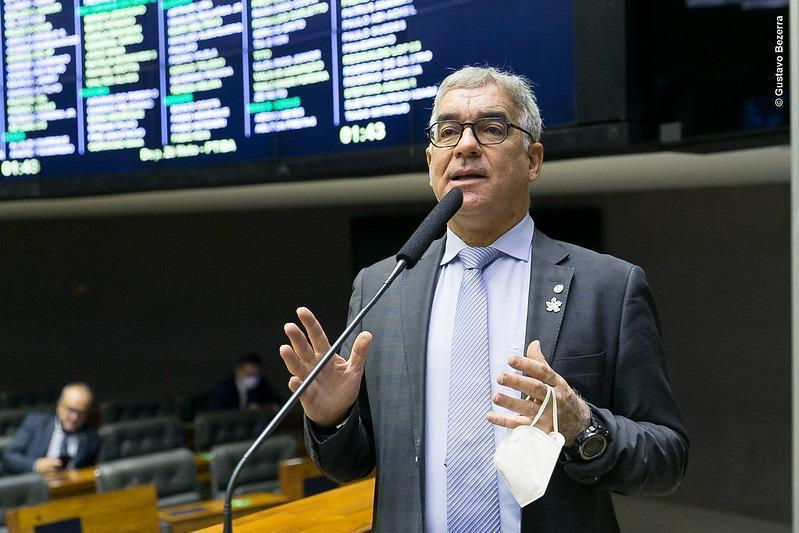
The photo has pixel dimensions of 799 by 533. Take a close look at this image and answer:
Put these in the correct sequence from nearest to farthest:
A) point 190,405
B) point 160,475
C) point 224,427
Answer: point 160,475
point 224,427
point 190,405

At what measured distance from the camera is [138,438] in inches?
271

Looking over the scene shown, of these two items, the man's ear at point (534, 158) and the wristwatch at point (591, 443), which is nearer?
the wristwatch at point (591, 443)

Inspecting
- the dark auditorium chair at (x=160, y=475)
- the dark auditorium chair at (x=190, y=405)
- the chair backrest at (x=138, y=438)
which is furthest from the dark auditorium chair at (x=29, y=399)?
the dark auditorium chair at (x=160, y=475)

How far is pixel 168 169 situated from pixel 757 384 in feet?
15.4

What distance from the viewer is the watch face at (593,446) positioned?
4.69ft

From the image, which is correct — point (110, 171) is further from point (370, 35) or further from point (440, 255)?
point (440, 255)

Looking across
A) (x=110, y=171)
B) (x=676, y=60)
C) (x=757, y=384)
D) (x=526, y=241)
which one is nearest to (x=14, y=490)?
(x=110, y=171)

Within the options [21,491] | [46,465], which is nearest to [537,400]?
[21,491]

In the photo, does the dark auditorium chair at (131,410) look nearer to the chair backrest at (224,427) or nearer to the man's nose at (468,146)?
the chair backrest at (224,427)

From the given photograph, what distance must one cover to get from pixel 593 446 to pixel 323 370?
46 centimetres

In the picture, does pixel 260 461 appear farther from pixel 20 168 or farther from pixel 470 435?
pixel 470 435

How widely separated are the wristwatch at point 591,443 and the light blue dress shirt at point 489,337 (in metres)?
0.18

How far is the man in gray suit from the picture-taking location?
1.58m

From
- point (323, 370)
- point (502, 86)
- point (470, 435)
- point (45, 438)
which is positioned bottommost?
point (45, 438)
